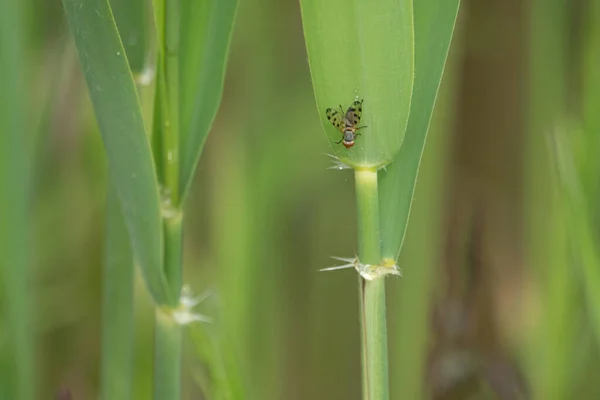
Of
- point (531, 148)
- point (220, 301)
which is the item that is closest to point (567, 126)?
point (531, 148)

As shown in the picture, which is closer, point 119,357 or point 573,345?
point 119,357

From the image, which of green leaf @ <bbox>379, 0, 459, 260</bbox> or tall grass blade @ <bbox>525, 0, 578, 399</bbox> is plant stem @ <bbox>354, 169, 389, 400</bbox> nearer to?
green leaf @ <bbox>379, 0, 459, 260</bbox>

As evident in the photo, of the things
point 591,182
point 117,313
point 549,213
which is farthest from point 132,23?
point 549,213

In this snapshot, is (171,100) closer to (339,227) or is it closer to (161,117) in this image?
(161,117)

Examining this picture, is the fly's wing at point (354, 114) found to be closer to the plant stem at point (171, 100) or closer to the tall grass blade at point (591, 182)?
the plant stem at point (171, 100)

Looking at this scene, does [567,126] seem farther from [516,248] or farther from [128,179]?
[128,179]

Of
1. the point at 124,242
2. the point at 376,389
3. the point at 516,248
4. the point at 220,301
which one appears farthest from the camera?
the point at 516,248
